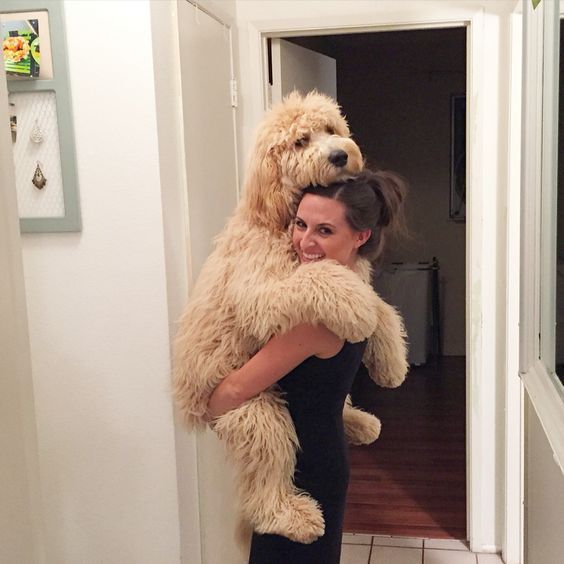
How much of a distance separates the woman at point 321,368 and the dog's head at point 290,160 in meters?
0.03

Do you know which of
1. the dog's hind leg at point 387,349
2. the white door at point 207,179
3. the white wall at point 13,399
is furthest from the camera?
the white door at point 207,179

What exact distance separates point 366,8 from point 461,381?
3083 millimetres

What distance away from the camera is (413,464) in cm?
350

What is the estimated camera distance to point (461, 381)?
4871 mm

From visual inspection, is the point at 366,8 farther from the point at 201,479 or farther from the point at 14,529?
the point at 14,529

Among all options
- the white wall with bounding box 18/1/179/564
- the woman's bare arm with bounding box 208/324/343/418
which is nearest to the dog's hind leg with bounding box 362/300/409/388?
the woman's bare arm with bounding box 208/324/343/418

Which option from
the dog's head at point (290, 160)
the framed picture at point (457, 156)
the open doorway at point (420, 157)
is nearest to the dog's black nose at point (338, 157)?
the dog's head at point (290, 160)

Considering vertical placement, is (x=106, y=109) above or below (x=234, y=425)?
above

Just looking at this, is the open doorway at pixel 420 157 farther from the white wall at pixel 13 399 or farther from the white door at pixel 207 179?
the white wall at pixel 13 399

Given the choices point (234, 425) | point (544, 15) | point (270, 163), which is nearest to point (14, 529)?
point (234, 425)

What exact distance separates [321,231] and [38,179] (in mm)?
911

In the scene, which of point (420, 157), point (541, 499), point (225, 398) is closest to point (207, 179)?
point (225, 398)

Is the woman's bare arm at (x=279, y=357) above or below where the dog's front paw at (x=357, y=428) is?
above

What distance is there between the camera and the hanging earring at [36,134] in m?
1.83
